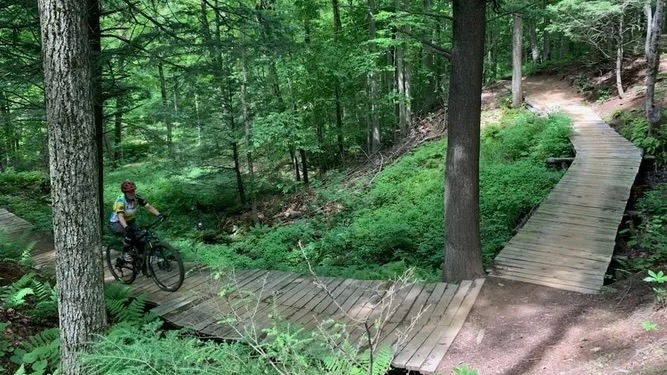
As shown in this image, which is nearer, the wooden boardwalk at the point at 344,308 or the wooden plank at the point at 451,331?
the wooden plank at the point at 451,331

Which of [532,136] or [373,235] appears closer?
[373,235]

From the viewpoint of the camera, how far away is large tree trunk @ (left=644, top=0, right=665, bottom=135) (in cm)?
1013

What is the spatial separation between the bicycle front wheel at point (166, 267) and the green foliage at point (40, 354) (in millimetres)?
1985

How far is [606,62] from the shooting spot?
2073cm

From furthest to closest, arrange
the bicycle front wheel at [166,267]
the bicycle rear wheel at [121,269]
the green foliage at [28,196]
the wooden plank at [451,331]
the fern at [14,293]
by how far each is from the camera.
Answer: the green foliage at [28,196] → the bicycle rear wheel at [121,269] → the bicycle front wheel at [166,267] → the fern at [14,293] → the wooden plank at [451,331]

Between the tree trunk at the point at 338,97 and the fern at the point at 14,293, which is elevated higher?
the tree trunk at the point at 338,97

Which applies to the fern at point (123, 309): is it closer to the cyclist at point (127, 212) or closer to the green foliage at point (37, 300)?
the green foliage at point (37, 300)

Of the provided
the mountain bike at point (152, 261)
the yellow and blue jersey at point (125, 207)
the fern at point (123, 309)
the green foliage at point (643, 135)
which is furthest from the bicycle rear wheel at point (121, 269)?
the green foliage at point (643, 135)

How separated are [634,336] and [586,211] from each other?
453 cm

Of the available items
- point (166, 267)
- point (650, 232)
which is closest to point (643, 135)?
point (650, 232)

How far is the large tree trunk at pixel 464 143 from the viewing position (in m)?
5.80

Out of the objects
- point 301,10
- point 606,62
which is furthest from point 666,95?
point 301,10

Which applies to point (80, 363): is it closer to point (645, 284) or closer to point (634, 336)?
point (634, 336)

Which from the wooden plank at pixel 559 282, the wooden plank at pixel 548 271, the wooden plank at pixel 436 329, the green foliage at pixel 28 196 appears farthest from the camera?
the green foliage at pixel 28 196
